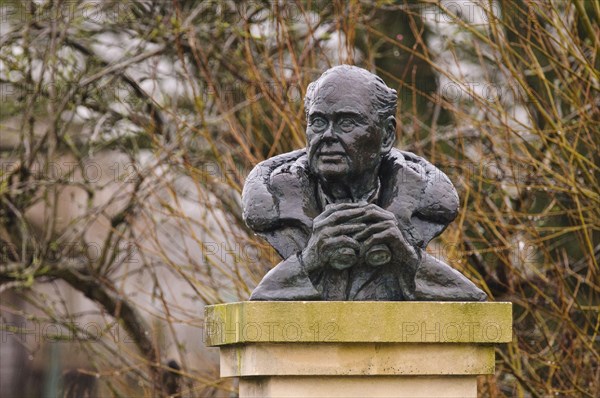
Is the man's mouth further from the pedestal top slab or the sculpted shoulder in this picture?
the pedestal top slab

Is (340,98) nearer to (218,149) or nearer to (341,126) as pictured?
(341,126)

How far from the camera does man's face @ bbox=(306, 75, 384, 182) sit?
222 inches

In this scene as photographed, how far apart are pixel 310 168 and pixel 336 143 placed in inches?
9.3

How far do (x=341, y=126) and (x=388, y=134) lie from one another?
0.29m

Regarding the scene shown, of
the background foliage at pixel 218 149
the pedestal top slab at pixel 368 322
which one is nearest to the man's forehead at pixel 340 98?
the pedestal top slab at pixel 368 322

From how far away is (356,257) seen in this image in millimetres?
5629

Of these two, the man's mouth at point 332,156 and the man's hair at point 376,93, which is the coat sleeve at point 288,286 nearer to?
the man's mouth at point 332,156

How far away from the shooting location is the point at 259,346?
545 cm

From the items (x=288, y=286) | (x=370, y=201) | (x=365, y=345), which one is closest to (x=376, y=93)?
(x=370, y=201)

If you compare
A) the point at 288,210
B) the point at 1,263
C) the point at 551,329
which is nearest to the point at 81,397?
the point at 1,263

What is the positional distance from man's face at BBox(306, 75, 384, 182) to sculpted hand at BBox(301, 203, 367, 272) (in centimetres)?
18

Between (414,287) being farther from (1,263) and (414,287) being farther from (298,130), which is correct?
(1,263)

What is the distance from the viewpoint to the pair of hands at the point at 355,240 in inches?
220

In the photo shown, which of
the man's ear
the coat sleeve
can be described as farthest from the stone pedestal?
the man's ear
